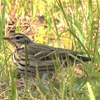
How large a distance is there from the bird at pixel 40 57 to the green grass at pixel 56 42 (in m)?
0.11

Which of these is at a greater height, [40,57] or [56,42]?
[56,42]

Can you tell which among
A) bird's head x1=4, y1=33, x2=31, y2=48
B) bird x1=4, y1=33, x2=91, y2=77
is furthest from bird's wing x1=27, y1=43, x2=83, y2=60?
bird's head x1=4, y1=33, x2=31, y2=48

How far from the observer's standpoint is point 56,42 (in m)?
6.67

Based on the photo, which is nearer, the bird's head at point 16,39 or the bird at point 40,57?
the bird at point 40,57

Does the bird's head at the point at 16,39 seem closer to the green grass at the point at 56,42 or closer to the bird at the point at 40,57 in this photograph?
the bird at the point at 40,57

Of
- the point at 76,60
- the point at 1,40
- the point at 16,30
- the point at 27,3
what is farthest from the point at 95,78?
the point at 27,3

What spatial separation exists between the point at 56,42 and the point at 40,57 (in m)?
0.49

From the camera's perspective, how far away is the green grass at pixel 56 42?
16.3ft

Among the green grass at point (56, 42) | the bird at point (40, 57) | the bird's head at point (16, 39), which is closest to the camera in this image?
the green grass at point (56, 42)

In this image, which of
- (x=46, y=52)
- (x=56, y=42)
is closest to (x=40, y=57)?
(x=46, y=52)

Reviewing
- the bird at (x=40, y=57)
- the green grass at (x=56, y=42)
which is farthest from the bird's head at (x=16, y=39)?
the green grass at (x=56, y=42)

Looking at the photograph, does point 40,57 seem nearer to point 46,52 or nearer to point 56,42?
point 46,52

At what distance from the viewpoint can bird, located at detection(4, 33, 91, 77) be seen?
5.88 meters

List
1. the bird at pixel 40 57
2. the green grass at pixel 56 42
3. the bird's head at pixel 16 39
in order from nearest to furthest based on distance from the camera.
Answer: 1. the green grass at pixel 56 42
2. the bird at pixel 40 57
3. the bird's head at pixel 16 39
